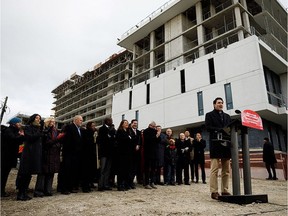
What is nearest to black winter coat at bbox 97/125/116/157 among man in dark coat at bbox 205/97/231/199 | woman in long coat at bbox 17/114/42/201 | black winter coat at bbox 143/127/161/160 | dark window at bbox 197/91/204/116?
black winter coat at bbox 143/127/161/160

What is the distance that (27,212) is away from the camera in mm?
A: 3311

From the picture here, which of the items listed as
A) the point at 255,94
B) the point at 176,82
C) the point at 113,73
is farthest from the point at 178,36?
the point at 113,73

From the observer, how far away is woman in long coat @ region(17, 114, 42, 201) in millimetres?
4375

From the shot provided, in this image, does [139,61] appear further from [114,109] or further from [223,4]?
[223,4]

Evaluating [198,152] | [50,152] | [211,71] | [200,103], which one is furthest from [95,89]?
[50,152]

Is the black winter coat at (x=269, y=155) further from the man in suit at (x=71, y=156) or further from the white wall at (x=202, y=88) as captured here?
the man in suit at (x=71, y=156)

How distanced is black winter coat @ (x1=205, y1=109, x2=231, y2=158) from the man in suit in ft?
9.81

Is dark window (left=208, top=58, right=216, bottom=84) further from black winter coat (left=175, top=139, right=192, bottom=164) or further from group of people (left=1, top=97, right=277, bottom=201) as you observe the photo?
group of people (left=1, top=97, right=277, bottom=201)

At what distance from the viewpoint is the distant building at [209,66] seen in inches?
738

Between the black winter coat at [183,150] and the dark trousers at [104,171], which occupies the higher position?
the black winter coat at [183,150]

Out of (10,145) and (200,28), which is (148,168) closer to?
(10,145)

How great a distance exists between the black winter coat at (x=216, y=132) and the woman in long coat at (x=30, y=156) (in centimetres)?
344

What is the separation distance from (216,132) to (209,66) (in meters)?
18.8

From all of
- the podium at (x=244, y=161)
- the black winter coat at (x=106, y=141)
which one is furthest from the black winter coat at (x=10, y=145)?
the podium at (x=244, y=161)
